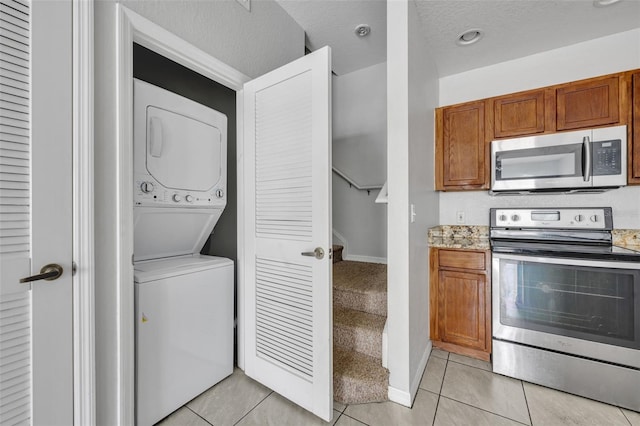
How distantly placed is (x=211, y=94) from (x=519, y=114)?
2.79 metres

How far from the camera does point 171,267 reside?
155 cm

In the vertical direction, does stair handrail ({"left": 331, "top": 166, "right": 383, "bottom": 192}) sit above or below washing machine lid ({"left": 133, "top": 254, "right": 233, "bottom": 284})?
above

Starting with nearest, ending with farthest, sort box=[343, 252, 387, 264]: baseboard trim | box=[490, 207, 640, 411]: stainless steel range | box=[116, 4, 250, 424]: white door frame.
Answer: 1. box=[116, 4, 250, 424]: white door frame
2. box=[490, 207, 640, 411]: stainless steel range
3. box=[343, 252, 387, 264]: baseboard trim

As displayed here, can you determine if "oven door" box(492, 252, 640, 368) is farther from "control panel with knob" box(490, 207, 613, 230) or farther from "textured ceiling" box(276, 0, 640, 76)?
"textured ceiling" box(276, 0, 640, 76)

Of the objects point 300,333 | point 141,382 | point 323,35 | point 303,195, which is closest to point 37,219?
point 141,382

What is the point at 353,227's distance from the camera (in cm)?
323

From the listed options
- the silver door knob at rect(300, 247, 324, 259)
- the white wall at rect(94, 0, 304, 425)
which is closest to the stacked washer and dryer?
the white wall at rect(94, 0, 304, 425)

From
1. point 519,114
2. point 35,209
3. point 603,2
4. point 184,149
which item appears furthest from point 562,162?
point 35,209

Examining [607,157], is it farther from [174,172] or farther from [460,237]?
[174,172]

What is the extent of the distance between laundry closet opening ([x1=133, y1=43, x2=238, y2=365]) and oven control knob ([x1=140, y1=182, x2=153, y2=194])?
86 centimetres

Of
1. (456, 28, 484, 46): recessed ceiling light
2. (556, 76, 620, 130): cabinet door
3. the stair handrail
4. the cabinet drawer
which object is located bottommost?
the cabinet drawer

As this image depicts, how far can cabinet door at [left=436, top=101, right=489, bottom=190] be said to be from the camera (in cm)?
238

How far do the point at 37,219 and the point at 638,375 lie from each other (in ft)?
10.5

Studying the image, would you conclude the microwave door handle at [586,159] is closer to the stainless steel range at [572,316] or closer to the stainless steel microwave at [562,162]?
the stainless steel microwave at [562,162]
